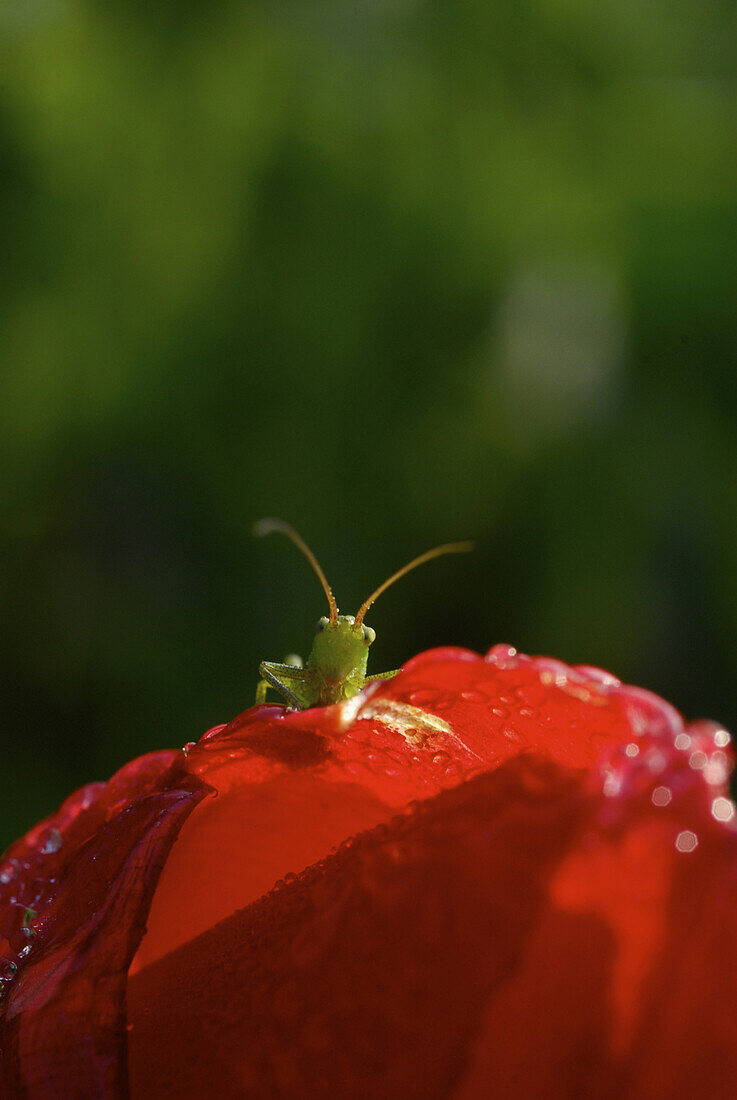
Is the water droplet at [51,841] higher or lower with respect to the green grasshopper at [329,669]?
higher

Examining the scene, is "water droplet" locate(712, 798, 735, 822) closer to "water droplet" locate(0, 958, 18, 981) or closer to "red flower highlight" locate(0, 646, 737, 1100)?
"red flower highlight" locate(0, 646, 737, 1100)

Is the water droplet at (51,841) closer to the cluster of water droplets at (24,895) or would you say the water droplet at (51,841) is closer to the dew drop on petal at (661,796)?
the cluster of water droplets at (24,895)

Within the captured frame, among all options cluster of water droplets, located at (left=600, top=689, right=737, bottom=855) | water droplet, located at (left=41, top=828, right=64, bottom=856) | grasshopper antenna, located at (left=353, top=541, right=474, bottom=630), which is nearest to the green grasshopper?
grasshopper antenna, located at (left=353, top=541, right=474, bottom=630)

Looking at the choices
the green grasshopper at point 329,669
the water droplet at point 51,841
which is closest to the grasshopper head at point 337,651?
the green grasshopper at point 329,669

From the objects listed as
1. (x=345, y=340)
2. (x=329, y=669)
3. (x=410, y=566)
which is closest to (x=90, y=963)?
(x=410, y=566)

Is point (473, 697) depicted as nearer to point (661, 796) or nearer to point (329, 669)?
point (661, 796)
